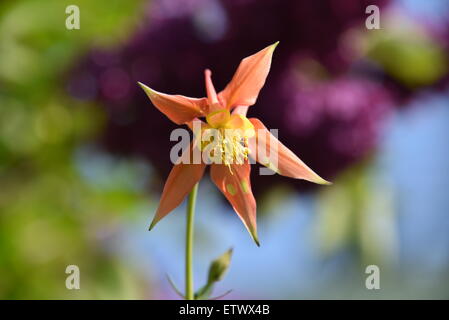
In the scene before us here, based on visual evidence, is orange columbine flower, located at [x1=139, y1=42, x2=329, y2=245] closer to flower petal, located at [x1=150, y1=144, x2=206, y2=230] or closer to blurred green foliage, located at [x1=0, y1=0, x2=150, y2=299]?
flower petal, located at [x1=150, y1=144, x2=206, y2=230]

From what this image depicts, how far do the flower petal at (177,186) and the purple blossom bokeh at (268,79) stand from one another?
0.72 m

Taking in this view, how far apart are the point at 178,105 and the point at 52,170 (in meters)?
0.87

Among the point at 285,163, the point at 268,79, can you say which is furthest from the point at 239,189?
the point at 268,79

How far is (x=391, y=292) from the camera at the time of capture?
1225 mm

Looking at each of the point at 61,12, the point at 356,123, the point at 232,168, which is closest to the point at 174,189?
the point at 232,168

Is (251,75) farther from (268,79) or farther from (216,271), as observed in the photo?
(268,79)

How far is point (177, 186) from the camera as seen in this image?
0.35 metres

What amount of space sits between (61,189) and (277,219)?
44 centimetres

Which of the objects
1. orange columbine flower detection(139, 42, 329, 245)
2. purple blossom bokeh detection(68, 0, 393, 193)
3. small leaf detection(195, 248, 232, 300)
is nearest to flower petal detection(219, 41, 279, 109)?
orange columbine flower detection(139, 42, 329, 245)

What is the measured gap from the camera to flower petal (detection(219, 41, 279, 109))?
364 mm

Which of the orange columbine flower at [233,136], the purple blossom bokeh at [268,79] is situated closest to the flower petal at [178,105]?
the orange columbine flower at [233,136]

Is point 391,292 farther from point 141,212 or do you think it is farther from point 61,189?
point 61,189

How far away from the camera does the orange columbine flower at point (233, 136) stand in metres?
0.36

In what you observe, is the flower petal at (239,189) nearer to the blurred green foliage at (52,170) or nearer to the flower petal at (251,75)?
the flower petal at (251,75)
